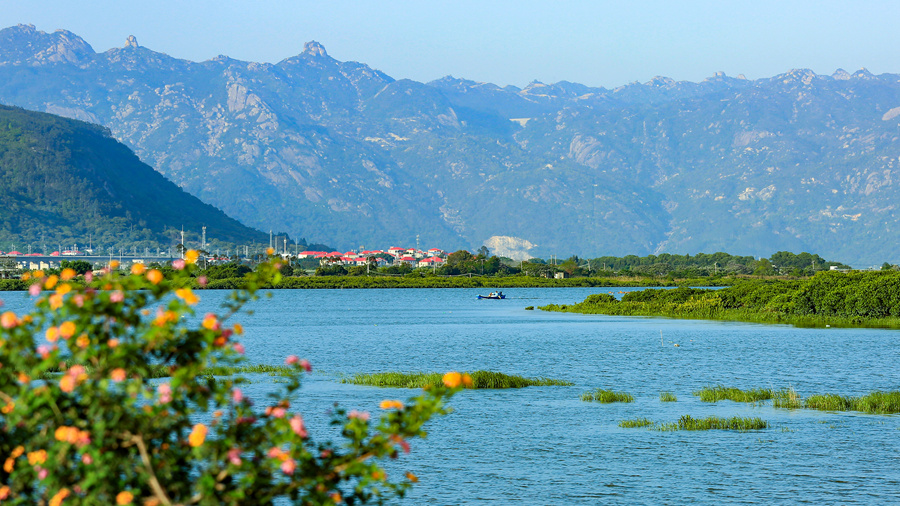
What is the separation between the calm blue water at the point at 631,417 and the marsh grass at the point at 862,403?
1315mm

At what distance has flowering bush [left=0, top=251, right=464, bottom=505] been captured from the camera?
30.6ft

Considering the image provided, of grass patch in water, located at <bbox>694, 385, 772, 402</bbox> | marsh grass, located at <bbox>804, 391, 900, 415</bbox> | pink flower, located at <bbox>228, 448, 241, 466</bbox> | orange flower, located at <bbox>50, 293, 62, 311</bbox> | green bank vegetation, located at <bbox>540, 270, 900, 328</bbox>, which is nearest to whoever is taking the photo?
pink flower, located at <bbox>228, 448, 241, 466</bbox>

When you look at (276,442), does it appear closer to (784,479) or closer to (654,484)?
(654,484)

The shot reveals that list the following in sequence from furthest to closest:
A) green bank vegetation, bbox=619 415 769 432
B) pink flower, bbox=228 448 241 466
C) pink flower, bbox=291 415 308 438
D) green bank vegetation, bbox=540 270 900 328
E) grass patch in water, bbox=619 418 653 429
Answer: green bank vegetation, bbox=540 270 900 328 < grass patch in water, bbox=619 418 653 429 < green bank vegetation, bbox=619 415 769 432 < pink flower, bbox=291 415 308 438 < pink flower, bbox=228 448 241 466

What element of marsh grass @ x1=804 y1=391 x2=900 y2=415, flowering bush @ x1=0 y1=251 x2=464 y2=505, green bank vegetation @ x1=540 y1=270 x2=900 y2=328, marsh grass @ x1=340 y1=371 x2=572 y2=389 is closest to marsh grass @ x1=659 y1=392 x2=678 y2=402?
marsh grass @ x1=804 y1=391 x2=900 y2=415

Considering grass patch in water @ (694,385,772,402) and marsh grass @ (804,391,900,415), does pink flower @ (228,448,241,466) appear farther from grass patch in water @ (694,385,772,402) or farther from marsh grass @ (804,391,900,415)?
grass patch in water @ (694,385,772,402)

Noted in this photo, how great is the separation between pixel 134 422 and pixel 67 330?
1.13m

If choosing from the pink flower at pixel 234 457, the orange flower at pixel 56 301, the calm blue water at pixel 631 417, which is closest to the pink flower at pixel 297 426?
the pink flower at pixel 234 457

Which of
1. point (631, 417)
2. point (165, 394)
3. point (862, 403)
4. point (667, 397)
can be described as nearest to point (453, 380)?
point (165, 394)

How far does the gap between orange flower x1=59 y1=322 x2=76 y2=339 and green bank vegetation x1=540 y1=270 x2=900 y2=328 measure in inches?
3393

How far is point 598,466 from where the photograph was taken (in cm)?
2888

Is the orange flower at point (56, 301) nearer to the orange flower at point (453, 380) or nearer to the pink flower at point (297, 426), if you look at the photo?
the pink flower at point (297, 426)

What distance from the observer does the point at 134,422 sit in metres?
9.54

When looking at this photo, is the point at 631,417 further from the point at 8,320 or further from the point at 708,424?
the point at 8,320
